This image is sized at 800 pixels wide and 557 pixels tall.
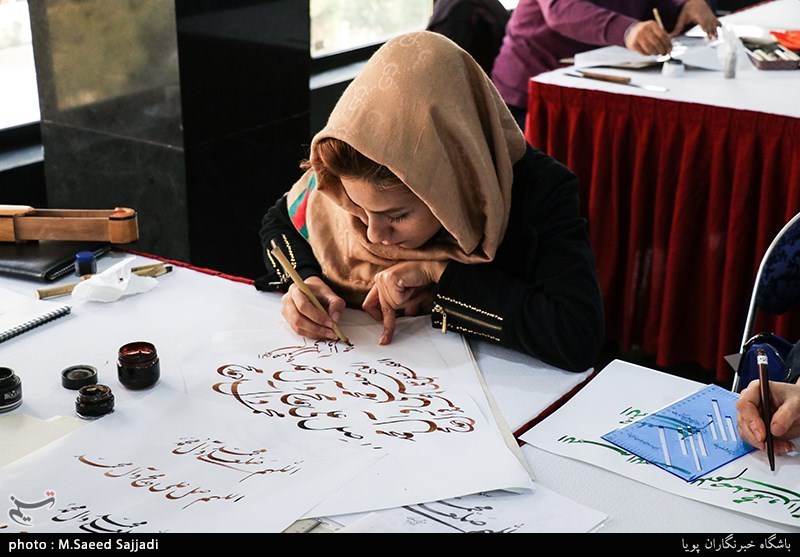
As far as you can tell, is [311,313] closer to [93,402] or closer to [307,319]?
[307,319]

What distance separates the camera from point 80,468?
3.81ft

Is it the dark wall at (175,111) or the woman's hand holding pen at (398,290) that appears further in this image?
the dark wall at (175,111)

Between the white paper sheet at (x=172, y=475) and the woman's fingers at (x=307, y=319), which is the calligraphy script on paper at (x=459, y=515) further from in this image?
the woman's fingers at (x=307, y=319)

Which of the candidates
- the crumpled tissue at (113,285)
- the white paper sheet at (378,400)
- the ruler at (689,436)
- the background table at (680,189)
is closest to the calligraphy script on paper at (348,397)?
the white paper sheet at (378,400)

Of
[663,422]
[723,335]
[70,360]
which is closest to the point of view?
[663,422]

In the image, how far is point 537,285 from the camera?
Answer: 1563 millimetres

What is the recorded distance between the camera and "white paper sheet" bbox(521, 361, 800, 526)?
1.14 m

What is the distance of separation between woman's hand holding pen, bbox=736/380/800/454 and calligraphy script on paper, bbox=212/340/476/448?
1.15 ft

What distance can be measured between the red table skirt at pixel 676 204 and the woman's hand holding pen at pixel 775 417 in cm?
148

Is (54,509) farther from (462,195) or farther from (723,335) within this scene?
(723,335)

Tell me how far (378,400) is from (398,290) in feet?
0.82

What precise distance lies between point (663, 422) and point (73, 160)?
2142 mm

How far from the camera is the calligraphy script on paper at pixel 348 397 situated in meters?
1.28
